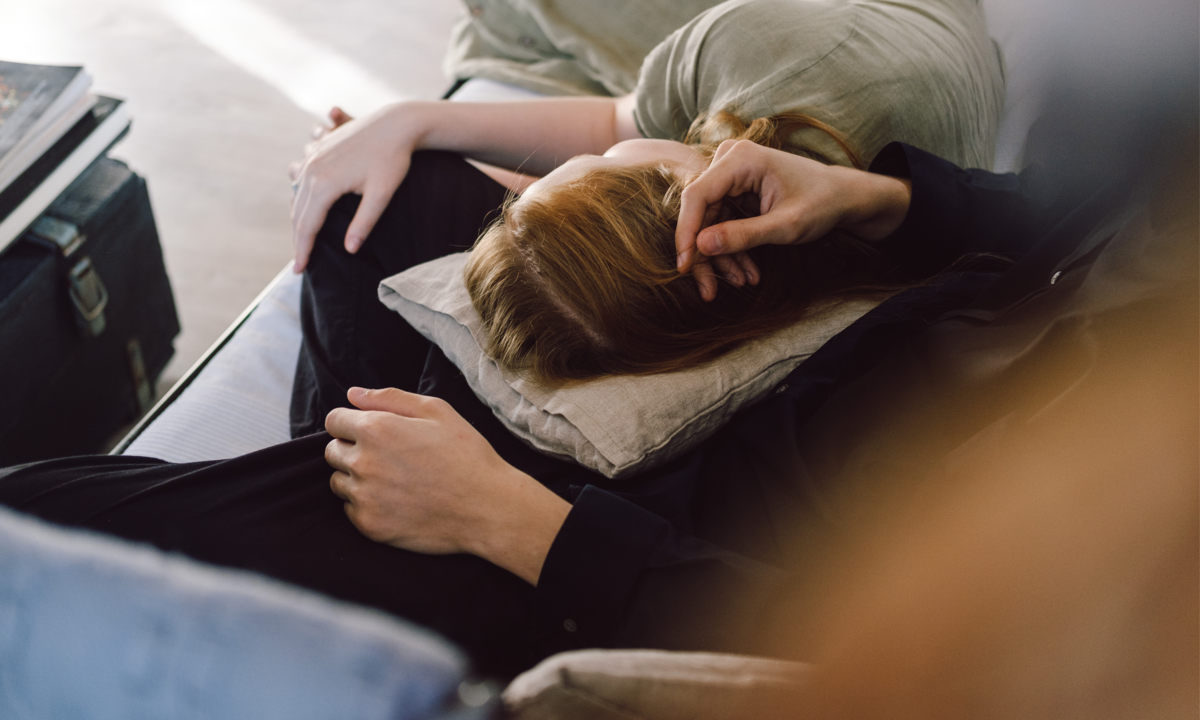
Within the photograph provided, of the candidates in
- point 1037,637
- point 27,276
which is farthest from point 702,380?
point 27,276

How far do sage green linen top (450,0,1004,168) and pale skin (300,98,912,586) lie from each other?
0.12 m

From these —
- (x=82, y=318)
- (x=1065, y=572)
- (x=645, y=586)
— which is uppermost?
(x=1065, y=572)

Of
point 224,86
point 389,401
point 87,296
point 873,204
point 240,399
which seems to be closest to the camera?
point 389,401

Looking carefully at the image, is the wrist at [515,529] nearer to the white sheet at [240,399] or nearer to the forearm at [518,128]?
the white sheet at [240,399]

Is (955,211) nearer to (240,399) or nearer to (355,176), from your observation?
(355,176)

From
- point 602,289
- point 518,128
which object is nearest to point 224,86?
point 518,128

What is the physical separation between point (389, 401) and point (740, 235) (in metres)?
0.33

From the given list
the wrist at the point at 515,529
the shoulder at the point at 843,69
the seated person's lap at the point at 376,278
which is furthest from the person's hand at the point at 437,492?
the shoulder at the point at 843,69

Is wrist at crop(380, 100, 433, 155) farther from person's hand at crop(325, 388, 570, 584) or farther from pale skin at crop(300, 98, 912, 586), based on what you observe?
person's hand at crop(325, 388, 570, 584)

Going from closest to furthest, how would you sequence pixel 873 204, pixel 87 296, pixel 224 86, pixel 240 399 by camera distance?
pixel 873 204 → pixel 240 399 → pixel 87 296 → pixel 224 86

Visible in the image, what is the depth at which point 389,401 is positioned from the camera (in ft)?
2.11

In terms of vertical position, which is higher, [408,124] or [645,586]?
[408,124]

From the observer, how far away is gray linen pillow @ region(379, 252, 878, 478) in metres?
0.61

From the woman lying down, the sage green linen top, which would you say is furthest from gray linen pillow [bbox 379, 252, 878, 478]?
the sage green linen top
